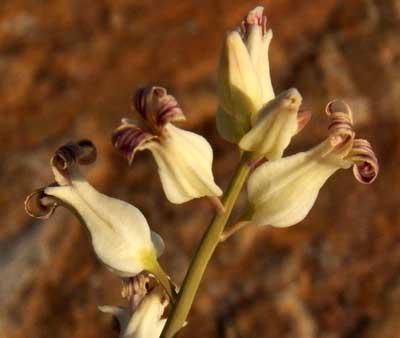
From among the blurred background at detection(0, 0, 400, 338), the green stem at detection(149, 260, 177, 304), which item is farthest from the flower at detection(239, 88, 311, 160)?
the blurred background at detection(0, 0, 400, 338)

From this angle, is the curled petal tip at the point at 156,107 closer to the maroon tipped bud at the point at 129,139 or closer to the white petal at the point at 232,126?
the maroon tipped bud at the point at 129,139

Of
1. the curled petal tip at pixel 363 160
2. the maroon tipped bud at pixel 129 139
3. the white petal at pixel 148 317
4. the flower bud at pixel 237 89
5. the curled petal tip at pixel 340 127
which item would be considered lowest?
the white petal at pixel 148 317

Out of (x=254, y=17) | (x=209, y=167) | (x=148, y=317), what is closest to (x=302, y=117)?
(x=209, y=167)

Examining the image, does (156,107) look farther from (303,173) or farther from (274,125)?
(303,173)

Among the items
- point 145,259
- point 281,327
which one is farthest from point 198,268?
point 281,327

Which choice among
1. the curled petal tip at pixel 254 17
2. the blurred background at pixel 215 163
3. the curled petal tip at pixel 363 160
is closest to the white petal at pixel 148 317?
the curled petal tip at pixel 363 160

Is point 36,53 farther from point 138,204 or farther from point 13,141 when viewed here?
point 138,204
